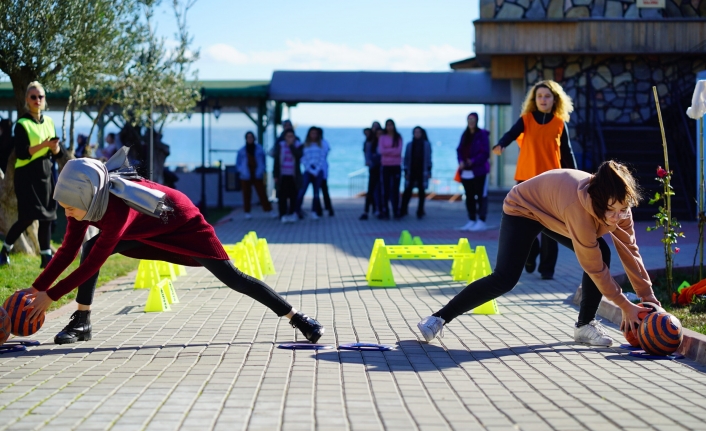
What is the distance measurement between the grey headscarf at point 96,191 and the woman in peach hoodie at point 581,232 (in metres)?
2.03

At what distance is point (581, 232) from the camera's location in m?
5.96

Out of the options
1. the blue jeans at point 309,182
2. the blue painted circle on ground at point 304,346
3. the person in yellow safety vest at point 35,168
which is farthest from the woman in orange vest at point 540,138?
the blue jeans at point 309,182

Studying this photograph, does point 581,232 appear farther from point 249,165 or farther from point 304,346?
point 249,165

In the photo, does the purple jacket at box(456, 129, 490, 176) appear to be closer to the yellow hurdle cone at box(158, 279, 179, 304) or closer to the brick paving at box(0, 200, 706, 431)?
the brick paving at box(0, 200, 706, 431)

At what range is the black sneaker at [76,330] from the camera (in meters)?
6.69

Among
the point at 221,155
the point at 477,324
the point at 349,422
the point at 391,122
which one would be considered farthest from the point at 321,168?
the point at 349,422

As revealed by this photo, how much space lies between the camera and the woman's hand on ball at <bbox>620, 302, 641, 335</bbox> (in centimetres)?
623

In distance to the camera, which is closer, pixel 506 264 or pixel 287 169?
pixel 506 264

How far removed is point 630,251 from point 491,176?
20683 mm

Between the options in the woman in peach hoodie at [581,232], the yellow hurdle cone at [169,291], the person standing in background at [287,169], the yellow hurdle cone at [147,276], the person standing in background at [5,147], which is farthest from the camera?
the person standing in background at [287,169]

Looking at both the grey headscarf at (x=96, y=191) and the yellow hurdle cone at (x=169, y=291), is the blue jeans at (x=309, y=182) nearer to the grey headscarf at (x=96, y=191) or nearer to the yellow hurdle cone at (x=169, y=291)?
the yellow hurdle cone at (x=169, y=291)

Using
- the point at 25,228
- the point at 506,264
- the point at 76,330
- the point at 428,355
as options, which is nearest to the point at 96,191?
the point at 76,330

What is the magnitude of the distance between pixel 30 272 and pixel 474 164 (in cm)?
900

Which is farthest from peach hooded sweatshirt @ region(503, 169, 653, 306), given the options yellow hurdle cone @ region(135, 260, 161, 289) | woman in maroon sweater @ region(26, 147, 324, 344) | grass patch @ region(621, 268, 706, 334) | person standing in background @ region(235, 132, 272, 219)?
person standing in background @ region(235, 132, 272, 219)
